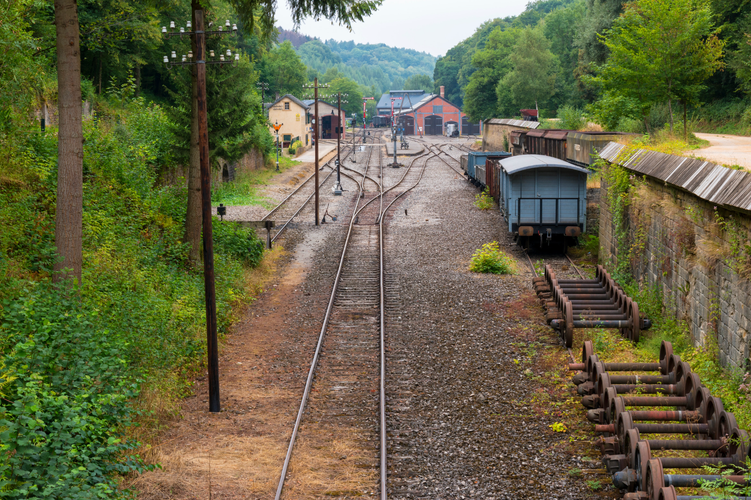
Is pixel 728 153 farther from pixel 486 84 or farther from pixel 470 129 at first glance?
pixel 470 129

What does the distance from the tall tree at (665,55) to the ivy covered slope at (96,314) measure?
41.0ft

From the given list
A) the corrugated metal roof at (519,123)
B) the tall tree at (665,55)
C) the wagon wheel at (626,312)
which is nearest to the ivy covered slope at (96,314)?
the wagon wheel at (626,312)

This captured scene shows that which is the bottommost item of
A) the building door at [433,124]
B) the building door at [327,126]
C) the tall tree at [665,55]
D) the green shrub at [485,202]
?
the green shrub at [485,202]

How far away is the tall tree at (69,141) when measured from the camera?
9.77m

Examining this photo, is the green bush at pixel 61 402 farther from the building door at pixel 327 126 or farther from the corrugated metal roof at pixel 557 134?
the building door at pixel 327 126

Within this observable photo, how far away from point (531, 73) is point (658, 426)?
62.1 m

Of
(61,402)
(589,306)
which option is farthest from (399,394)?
(61,402)

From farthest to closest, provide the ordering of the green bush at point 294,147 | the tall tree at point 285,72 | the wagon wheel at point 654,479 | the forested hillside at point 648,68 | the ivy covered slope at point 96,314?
the tall tree at point 285,72
the green bush at point 294,147
the forested hillside at point 648,68
the ivy covered slope at point 96,314
the wagon wheel at point 654,479

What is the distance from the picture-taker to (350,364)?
1216 cm

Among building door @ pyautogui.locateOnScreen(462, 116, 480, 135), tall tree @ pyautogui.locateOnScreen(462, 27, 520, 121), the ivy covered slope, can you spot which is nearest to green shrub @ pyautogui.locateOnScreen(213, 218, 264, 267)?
the ivy covered slope

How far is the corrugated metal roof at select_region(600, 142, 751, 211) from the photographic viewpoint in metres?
9.11

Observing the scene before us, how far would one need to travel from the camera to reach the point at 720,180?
9.91 metres

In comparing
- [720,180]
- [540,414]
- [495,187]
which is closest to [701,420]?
[540,414]

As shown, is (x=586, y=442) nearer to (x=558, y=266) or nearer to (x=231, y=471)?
(x=231, y=471)
